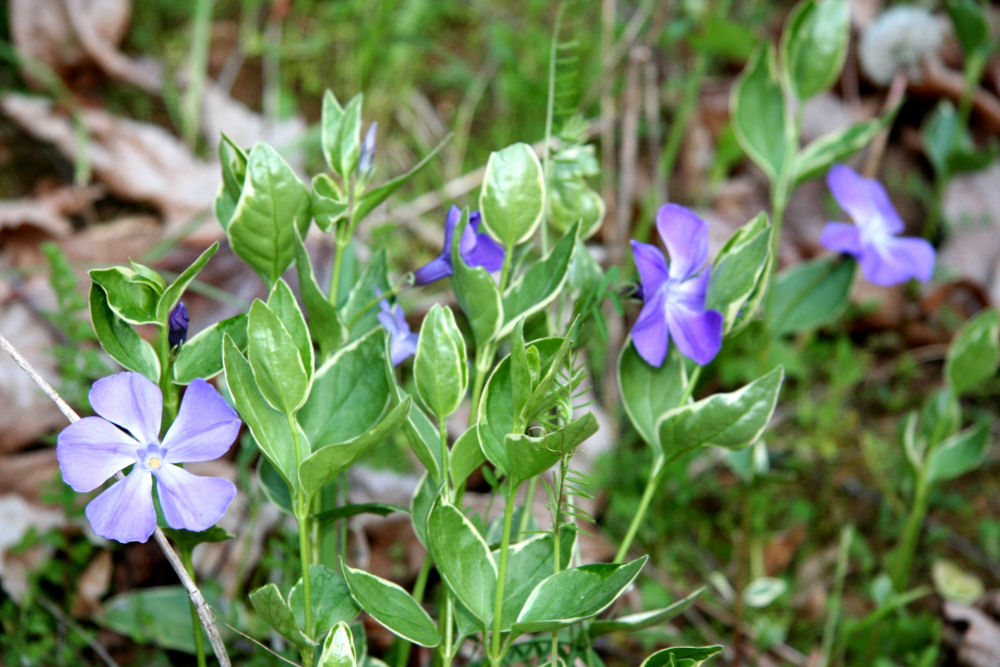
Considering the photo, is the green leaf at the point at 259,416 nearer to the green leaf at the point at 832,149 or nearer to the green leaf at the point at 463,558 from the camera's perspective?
the green leaf at the point at 463,558

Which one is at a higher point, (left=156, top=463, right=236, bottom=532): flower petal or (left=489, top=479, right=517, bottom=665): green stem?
(left=156, top=463, right=236, bottom=532): flower petal

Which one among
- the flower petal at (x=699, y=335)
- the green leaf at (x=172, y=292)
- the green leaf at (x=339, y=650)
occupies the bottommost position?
the green leaf at (x=339, y=650)

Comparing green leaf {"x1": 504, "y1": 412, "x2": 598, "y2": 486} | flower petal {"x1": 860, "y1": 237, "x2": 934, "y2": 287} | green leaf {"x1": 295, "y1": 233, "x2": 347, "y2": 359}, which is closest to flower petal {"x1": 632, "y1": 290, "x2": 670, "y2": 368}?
green leaf {"x1": 504, "y1": 412, "x2": 598, "y2": 486}

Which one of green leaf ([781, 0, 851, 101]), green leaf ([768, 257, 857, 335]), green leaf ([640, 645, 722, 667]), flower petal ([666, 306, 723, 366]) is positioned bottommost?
green leaf ([640, 645, 722, 667])

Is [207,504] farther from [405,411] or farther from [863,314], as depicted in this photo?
[863,314]

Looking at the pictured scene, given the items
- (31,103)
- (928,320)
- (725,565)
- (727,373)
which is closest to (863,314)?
(928,320)

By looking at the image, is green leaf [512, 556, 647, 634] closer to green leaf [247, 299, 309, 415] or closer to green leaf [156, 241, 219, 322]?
green leaf [247, 299, 309, 415]

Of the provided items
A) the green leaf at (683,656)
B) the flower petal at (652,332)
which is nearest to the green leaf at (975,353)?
the flower petal at (652,332)
